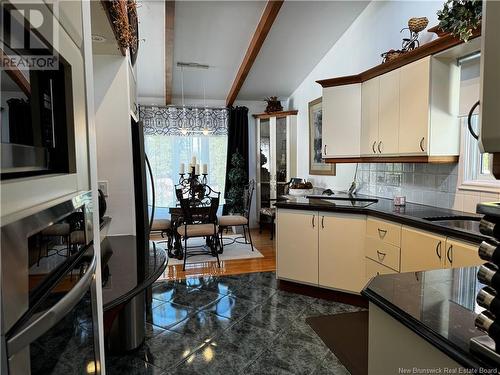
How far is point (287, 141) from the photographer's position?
613 centimetres

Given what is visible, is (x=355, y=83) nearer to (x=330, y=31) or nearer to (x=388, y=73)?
(x=388, y=73)

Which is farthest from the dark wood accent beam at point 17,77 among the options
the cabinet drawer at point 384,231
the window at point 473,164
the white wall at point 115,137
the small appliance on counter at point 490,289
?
the window at point 473,164

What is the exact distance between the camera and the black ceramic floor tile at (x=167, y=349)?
86.1 inches

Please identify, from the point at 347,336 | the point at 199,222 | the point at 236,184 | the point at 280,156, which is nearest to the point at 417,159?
the point at 347,336

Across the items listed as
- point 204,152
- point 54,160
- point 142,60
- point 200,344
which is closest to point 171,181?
point 204,152

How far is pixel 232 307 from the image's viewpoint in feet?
9.96

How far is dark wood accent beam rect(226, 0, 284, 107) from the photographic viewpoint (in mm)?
3708

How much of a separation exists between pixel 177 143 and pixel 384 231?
15.1 ft

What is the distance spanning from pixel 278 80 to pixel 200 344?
15.3 feet

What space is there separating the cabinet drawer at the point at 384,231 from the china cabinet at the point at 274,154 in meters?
3.10

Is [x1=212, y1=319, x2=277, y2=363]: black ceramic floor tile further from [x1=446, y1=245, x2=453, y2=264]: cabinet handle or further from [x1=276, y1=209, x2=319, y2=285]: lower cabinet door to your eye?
[x1=446, y1=245, x2=453, y2=264]: cabinet handle

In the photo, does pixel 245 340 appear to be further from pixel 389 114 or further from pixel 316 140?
pixel 316 140

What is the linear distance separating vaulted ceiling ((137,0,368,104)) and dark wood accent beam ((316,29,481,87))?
1149 mm

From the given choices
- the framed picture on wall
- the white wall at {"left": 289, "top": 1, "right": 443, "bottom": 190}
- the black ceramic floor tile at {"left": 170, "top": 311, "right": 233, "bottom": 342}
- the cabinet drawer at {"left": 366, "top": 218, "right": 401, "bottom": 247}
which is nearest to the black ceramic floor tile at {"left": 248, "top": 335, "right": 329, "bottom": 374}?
the black ceramic floor tile at {"left": 170, "top": 311, "right": 233, "bottom": 342}
